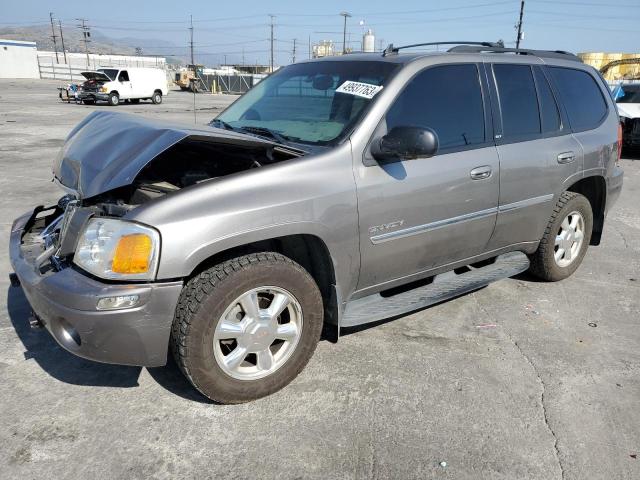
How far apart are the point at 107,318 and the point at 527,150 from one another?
121 inches

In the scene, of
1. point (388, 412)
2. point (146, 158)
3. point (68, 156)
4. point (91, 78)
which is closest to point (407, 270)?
point (388, 412)

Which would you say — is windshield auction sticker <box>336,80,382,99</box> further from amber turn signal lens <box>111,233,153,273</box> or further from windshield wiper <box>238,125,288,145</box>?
amber turn signal lens <box>111,233,153,273</box>

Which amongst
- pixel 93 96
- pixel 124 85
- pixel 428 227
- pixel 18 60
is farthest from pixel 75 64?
pixel 428 227

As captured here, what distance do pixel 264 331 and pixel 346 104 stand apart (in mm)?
1489

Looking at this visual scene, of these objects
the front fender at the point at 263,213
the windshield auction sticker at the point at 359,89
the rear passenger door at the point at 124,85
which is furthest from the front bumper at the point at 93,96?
→ the front fender at the point at 263,213

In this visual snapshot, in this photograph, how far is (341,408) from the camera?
2.80 meters

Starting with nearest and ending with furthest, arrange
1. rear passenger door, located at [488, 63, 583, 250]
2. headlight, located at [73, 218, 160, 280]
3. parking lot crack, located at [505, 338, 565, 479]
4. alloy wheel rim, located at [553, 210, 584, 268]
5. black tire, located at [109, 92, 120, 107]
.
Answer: headlight, located at [73, 218, 160, 280] → parking lot crack, located at [505, 338, 565, 479] → rear passenger door, located at [488, 63, 583, 250] → alloy wheel rim, located at [553, 210, 584, 268] → black tire, located at [109, 92, 120, 107]

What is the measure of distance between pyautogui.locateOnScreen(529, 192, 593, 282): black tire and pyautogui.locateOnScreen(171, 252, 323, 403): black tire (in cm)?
239

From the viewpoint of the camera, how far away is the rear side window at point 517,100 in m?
3.74

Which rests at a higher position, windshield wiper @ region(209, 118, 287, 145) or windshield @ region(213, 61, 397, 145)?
windshield @ region(213, 61, 397, 145)

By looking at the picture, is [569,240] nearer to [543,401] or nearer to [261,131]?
[543,401]

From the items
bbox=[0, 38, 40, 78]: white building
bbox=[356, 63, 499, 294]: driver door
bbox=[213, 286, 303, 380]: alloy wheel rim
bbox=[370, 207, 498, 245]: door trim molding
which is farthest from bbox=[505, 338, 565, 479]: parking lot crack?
bbox=[0, 38, 40, 78]: white building

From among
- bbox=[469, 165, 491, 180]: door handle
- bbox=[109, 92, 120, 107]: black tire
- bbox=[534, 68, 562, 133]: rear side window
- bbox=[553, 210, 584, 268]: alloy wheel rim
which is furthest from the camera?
bbox=[109, 92, 120, 107]: black tire

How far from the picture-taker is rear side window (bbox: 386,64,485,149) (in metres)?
3.20
